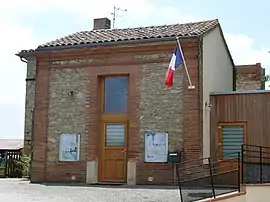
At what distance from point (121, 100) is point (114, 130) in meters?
1.09

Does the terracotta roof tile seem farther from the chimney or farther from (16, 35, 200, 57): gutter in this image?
the chimney

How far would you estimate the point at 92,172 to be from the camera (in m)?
17.5

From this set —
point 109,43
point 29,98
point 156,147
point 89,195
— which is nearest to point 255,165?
point 156,147

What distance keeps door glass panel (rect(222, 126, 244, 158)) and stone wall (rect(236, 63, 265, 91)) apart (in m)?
6.70

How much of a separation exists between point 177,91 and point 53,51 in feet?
16.9

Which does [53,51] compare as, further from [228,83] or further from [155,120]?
[228,83]

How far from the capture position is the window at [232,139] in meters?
17.0

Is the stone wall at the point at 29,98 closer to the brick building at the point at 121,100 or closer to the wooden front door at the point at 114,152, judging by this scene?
the brick building at the point at 121,100

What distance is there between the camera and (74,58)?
1845 centimetres

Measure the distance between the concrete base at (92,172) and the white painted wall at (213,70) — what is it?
3.83 m

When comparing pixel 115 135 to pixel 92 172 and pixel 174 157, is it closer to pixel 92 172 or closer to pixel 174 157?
pixel 92 172

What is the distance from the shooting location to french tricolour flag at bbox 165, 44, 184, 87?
628 inches

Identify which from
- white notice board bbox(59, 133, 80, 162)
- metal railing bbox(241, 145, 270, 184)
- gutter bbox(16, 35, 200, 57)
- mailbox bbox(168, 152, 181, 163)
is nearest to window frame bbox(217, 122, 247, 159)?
metal railing bbox(241, 145, 270, 184)

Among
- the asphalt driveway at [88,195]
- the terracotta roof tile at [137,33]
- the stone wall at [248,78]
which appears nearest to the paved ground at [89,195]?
the asphalt driveway at [88,195]
